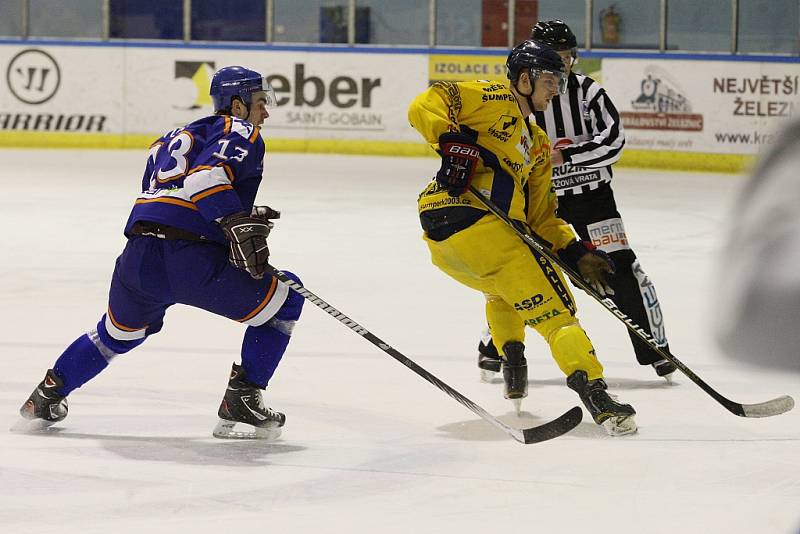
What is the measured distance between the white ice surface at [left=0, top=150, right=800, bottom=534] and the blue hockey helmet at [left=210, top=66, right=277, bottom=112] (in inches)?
35.0

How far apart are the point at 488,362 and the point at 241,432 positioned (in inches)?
41.3

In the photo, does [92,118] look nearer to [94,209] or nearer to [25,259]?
[94,209]

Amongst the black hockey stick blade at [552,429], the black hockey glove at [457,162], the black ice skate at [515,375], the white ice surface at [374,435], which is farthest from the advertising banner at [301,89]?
the black hockey stick blade at [552,429]

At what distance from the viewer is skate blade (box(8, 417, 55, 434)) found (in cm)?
355

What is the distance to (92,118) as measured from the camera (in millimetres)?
13461

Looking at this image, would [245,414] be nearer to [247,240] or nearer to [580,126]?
[247,240]

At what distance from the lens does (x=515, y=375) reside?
3854 millimetres

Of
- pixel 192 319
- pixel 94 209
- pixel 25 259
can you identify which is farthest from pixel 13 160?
pixel 192 319

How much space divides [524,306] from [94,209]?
5661mm

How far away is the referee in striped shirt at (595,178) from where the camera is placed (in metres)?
4.46

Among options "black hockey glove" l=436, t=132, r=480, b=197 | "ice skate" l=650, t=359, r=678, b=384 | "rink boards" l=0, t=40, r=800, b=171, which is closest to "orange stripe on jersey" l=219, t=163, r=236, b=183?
"black hockey glove" l=436, t=132, r=480, b=197

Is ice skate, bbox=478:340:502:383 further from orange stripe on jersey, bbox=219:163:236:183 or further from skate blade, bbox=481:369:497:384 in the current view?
orange stripe on jersey, bbox=219:163:236:183

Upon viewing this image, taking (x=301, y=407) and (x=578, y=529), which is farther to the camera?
(x=301, y=407)

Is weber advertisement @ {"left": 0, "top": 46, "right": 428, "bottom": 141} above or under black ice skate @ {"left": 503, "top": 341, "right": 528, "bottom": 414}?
above
